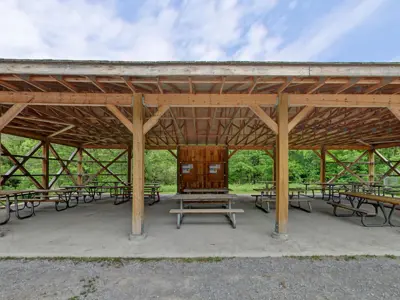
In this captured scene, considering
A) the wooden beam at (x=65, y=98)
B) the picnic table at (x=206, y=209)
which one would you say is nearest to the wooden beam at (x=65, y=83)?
the wooden beam at (x=65, y=98)

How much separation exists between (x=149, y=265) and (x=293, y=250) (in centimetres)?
243

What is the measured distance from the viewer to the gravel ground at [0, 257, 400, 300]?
269 centimetres

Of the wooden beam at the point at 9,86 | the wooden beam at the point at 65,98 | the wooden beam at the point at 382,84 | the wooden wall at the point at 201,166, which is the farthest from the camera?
the wooden wall at the point at 201,166

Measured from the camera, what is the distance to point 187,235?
480cm

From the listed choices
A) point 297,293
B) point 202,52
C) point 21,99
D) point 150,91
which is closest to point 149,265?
point 297,293

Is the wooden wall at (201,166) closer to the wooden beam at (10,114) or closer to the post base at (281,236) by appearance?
the post base at (281,236)

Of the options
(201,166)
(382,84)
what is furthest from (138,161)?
(201,166)

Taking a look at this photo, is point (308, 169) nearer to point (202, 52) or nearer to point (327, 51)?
point (202, 52)

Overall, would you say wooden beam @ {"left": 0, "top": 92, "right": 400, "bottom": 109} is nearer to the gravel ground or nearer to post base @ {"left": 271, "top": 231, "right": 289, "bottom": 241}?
post base @ {"left": 271, "top": 231, "right": 289, "bottom": 241}

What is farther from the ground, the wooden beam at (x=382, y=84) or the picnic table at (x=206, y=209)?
the wooden beam at (x=382, y=84)

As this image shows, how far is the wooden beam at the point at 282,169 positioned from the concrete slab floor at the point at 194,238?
1.24 feet

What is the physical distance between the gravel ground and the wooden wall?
738cm

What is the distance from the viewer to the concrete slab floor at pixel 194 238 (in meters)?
3.90

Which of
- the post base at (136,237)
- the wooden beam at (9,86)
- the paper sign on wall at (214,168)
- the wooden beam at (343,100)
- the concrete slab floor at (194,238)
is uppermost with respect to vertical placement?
the wooden beam at (9,86)
